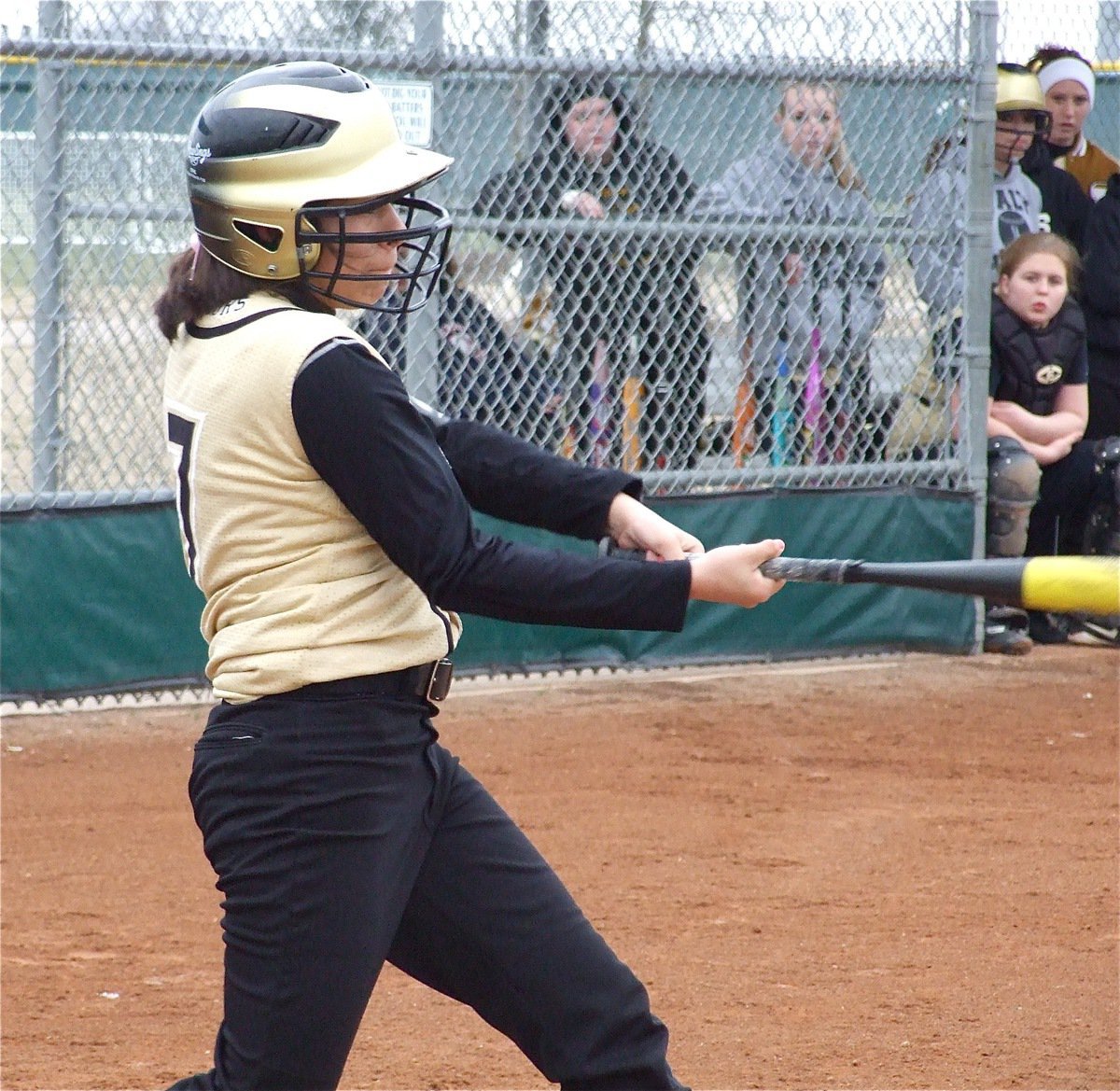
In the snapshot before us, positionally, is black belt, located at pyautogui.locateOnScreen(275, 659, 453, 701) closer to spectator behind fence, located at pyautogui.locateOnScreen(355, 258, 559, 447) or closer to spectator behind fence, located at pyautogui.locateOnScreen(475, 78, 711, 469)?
spectator behind fence, located at pyautogui.locateOnScreen(355, 258, 559, 447)

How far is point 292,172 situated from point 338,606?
23.7 inches

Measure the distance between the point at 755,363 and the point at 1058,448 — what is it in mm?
1486

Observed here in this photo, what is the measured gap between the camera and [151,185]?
629 cm

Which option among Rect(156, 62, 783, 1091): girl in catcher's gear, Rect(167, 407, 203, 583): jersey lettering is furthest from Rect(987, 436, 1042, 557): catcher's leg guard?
Rect(167, 407, 203, 583): jersey lettering

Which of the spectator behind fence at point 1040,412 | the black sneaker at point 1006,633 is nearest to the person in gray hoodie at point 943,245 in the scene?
the spectator behind fence at point 1040,412

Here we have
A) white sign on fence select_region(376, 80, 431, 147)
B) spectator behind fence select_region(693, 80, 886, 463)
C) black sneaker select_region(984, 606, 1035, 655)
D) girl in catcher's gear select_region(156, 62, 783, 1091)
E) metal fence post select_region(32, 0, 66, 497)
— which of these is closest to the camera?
girl in catcher's gear select_region(156, 62, 783, 1091)

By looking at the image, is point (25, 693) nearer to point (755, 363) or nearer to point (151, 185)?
point (151, 185)

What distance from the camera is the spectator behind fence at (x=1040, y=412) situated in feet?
24.6

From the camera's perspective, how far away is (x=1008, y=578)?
2123 mm

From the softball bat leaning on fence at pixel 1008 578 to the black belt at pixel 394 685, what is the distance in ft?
1.61

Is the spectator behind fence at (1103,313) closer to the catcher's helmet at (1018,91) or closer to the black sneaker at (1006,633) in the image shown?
the catcher's helmet at (1018,91)

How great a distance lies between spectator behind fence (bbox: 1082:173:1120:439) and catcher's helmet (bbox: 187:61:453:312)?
6.26 meters

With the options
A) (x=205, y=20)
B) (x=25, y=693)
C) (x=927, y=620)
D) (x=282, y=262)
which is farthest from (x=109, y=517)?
(x=282, y=262)

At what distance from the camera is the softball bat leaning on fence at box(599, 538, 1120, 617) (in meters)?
2.04
